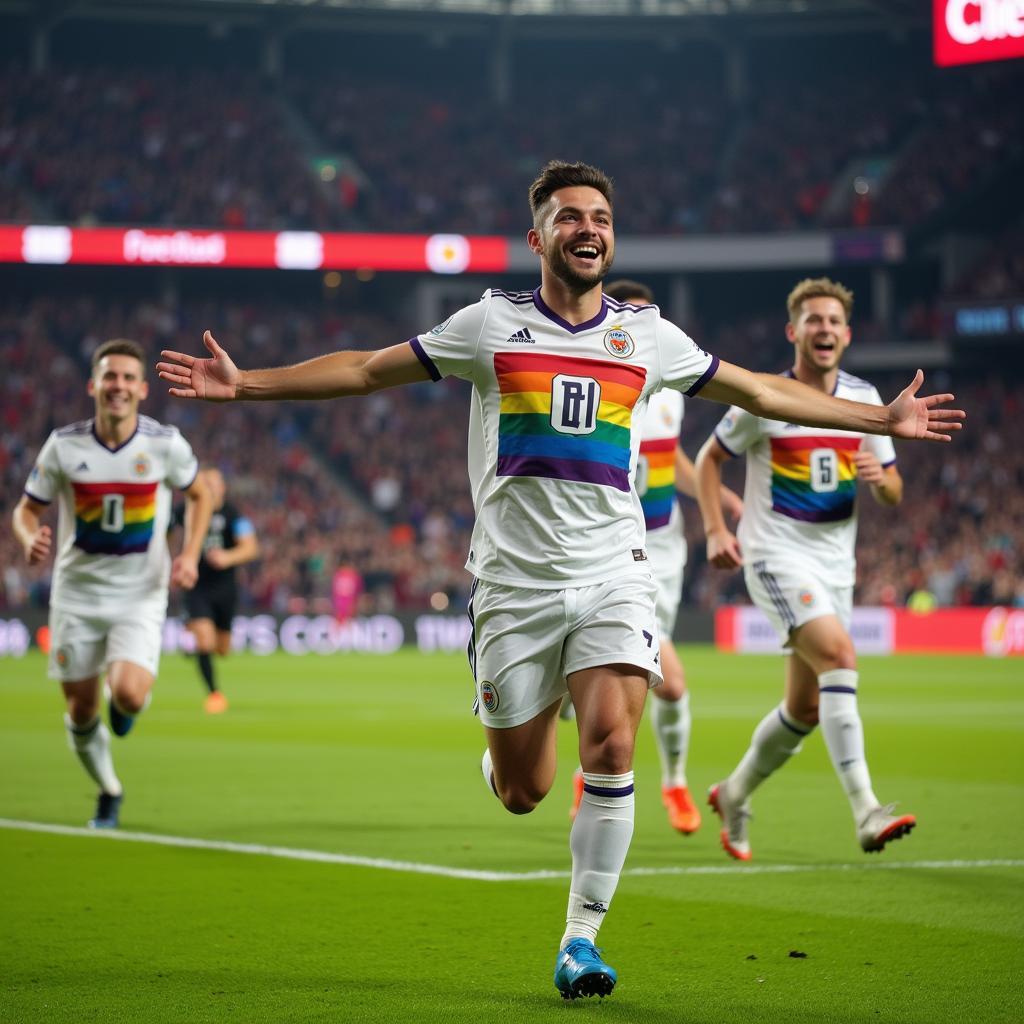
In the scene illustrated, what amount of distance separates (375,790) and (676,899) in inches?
174

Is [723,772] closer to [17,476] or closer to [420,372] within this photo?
[420,372]

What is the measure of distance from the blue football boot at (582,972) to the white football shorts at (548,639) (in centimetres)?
78

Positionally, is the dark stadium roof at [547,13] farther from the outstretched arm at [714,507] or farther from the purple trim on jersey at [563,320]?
the purple trim on jersey at [563,320]

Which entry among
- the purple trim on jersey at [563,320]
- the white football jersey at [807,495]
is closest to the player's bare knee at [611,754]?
the purple trim on jersey at [563,320]

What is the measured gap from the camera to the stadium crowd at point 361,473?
116 feet

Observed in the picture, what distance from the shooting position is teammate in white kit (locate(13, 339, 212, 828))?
902 centimetres

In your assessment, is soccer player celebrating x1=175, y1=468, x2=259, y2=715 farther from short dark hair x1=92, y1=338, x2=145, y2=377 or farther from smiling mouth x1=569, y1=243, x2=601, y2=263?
smiling mouth x1=569, y1=243, x2=601, y2=263

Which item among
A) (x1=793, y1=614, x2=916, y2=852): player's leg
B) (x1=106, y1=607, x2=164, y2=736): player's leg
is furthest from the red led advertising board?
(x1=106, y1=607, x2=164, y2=736): player's leg

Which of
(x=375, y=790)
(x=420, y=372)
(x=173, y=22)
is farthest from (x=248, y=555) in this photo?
(x=173, y=22)

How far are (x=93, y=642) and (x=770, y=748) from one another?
3688 millimetres

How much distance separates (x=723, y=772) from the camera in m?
12.0

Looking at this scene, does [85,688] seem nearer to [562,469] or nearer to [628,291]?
[628,291]

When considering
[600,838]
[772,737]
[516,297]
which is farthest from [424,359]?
[772,737]

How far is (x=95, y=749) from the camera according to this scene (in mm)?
9125
